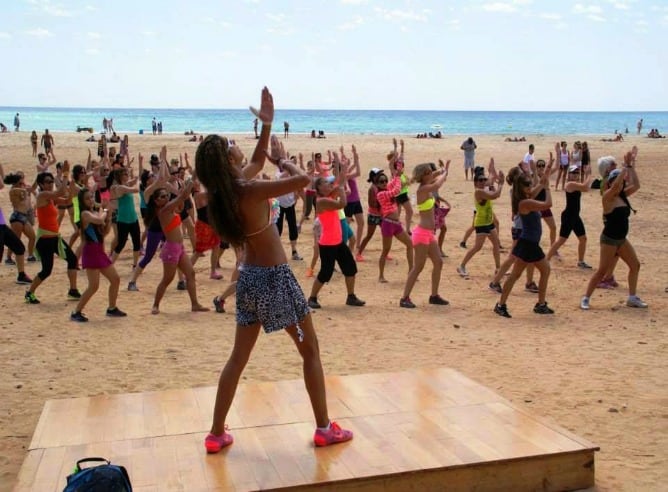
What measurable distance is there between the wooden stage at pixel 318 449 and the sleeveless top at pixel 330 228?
408 centimetres

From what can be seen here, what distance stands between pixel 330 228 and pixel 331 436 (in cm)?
525

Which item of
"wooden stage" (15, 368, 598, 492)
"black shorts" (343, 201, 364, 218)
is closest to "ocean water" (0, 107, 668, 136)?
"black shorts" (343, 201, 364, 218)

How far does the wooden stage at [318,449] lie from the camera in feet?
14.6

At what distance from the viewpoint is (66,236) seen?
611 inches

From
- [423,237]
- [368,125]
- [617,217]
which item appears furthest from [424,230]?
[368,125]

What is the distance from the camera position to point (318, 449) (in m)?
4.84

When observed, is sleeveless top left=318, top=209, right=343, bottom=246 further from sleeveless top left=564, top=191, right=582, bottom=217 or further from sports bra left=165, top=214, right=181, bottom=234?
sleeveless top left=564, top=191, right=582, bottom=217

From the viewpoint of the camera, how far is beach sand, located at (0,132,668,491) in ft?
19.8

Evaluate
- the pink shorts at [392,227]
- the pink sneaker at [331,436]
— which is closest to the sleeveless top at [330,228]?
the pink shorts at [392,227]

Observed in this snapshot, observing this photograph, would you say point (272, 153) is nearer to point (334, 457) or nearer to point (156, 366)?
point (334, 457)

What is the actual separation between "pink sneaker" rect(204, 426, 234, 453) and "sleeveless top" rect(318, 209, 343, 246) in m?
5.25

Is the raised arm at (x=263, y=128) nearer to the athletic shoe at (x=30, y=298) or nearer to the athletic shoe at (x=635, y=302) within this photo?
the athletic shoe at (x=30, y=298)

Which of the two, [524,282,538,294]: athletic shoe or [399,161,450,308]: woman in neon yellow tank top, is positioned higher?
[399,161,450,308]: woman in neon yellow tank top

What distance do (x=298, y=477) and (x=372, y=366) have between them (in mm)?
3219
